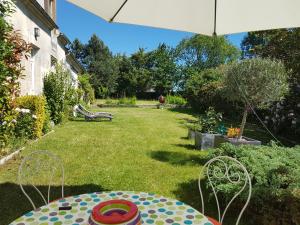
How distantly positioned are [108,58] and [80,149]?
2134 inches

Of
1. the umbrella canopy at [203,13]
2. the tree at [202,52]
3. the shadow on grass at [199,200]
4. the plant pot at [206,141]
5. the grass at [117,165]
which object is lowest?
the shadow on grass at [199,200]

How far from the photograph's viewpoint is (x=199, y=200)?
548cm

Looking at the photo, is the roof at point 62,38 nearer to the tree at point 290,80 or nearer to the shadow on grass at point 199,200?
the tree at point 290,80

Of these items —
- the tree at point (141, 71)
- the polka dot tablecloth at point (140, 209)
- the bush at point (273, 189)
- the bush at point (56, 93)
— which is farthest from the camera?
the tree at point (141, 71)

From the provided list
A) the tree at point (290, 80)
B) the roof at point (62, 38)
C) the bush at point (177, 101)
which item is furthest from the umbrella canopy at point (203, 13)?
the bush at point (177, 101)

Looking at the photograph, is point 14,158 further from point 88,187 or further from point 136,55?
point 136,55

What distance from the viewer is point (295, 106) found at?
13.2 meters

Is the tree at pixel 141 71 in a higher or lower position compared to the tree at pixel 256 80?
higher

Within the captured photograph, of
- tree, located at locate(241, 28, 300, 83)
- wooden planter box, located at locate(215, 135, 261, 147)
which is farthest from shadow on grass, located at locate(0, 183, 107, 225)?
tree, located at locate(241, 28, 300, 83)

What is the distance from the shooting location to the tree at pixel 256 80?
29.3 ft

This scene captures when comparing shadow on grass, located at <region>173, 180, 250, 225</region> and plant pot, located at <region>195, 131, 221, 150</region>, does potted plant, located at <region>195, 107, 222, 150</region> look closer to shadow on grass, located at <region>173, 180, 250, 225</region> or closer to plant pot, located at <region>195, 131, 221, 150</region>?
plant pot, located at <region>195, 131, 221, 150</region>

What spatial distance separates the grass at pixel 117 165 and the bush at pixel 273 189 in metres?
1.09

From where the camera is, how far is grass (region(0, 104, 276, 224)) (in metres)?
5.70

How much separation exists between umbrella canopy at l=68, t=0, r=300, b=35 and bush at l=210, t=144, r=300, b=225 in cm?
225
